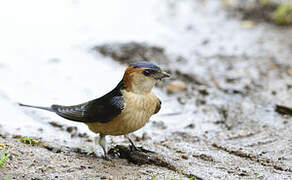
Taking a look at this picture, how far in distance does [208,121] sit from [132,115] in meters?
1.85

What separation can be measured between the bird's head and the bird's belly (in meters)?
0.10

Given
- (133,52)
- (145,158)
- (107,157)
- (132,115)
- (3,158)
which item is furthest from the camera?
(133,52)

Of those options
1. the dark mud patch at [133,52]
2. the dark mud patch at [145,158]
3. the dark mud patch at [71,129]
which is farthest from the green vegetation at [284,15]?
the dark mud patch at [145,158]

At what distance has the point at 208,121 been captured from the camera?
5.98m

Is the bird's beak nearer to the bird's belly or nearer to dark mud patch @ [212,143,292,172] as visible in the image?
the bird's belly

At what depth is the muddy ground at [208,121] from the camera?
4.26 meters

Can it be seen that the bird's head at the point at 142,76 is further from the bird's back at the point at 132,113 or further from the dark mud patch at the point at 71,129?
the dark mud patch at the point at 71,129

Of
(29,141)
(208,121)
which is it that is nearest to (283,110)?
(208,121)

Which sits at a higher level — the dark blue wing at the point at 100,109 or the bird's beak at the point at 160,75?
the bird's beak at the point at 160,75

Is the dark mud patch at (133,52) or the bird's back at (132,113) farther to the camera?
the dark mud patch at (133,52)

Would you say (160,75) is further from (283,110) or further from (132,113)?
(283,110)

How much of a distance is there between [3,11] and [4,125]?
207 inches

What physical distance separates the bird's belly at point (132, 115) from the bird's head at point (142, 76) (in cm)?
10

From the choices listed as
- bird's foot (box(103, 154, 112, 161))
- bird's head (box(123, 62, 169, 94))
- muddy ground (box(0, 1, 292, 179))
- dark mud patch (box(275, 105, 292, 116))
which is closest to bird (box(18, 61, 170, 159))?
bird's head (box(123, 62, 169, 94))
